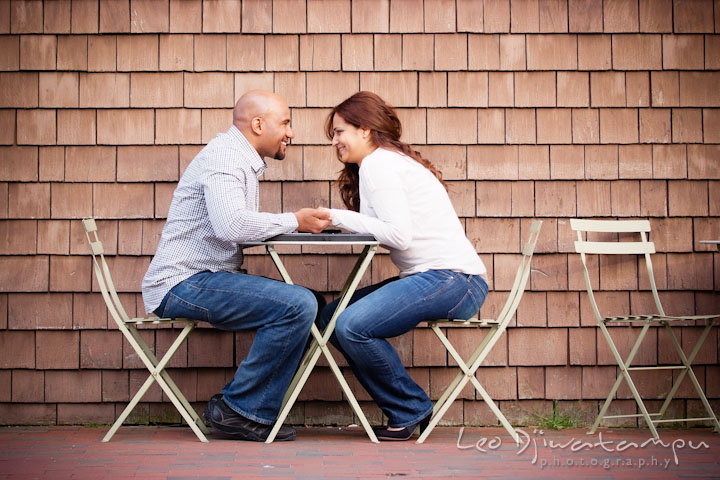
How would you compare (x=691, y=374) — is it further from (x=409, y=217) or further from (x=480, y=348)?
(x=409, y=217)

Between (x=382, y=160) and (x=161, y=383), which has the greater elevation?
(x=382, y=160)

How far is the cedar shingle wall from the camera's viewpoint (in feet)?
14.7

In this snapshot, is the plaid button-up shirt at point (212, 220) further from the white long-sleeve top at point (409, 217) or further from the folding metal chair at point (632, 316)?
Result: the folding metal chair at point (632, 316)

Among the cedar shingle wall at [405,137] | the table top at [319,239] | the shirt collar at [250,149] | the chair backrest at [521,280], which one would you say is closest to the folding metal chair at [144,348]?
the cedar shingle wall at [405,137]

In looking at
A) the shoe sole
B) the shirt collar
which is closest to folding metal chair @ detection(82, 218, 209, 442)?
the shoe sole

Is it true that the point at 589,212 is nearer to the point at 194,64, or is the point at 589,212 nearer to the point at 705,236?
the point at 705,236

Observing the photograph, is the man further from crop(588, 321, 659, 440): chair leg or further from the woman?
crop(588, 321, 659, 440): chair leg

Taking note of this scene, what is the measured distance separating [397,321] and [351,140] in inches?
37.2

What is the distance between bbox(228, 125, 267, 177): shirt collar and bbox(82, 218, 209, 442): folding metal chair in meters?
0.79

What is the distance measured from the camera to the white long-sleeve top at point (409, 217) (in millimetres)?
3844

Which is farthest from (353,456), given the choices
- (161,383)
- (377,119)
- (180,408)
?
(377,119)

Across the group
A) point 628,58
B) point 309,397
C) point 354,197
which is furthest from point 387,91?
point 309,397

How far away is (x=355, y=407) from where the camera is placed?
3.91 meters

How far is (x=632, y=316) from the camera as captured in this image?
4.36 m
